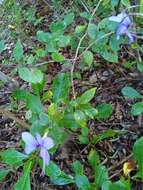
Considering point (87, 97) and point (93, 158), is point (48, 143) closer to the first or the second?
point (87, 97)

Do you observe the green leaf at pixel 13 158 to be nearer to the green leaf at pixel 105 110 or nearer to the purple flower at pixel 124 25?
the green leaf at pixel 105 110

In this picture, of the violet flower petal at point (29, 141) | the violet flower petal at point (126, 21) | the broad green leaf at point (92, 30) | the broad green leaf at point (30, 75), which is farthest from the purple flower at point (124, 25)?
the violet flower petal at point (29, 141)

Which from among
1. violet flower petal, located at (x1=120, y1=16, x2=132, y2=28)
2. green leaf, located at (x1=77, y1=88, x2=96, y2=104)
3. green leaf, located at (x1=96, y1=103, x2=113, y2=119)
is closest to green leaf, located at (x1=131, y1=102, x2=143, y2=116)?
green leaf, located at (x1=96, y1=103, x2=113, y2=119)

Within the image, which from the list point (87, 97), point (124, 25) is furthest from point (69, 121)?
point (124, 25)

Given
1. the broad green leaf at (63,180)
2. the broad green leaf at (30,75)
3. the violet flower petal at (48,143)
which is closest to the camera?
the violet flower petal at (48,143)

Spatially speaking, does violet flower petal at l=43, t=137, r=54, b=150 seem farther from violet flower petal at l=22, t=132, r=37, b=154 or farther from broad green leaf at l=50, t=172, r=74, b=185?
broad green leaf at l=50, t=172, r=74, b=185

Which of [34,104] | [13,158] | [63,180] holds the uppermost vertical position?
[34,104]

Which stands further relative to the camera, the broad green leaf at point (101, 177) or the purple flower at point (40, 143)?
the broad green leaf at point (101, 177)

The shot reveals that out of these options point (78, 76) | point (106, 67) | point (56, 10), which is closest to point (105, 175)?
point (78, 76)
